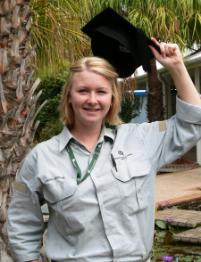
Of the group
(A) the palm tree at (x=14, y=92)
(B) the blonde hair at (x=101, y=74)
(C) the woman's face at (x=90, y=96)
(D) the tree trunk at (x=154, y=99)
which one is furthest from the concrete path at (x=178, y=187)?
(C) the woman's face at (x=90, y=96)

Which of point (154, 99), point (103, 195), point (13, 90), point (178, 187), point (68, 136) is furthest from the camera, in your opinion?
point (154, 99)

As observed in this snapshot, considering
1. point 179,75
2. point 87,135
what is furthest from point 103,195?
point 179,75

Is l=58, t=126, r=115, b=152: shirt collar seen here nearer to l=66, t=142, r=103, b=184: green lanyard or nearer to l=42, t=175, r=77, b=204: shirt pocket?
l=66, t=142, r=103, b=184: green lanyard

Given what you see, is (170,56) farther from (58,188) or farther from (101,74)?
(58,188)

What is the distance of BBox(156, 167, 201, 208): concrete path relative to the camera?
30.5 feet

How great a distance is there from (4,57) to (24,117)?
42cm

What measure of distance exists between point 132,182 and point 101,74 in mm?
440

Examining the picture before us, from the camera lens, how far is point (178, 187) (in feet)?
36.2

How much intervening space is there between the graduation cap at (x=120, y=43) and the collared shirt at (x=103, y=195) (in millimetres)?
242

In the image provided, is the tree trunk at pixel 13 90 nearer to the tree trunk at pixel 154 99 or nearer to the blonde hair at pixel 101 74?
the blonde hair at pixel 101 74

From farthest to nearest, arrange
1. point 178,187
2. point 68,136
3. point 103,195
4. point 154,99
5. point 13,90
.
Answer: point 154,99 < point 178,187 < point 13,90 < point 68,136 < point 103,195

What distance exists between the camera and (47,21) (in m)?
7.84

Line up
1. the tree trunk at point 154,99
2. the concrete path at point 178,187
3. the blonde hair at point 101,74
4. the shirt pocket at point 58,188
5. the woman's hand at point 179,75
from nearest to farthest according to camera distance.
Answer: the shirt pocket at point 58,188 → the blonde hair at point 101,74 → the woman's hand at point 179,75 → the concrete path at point 178,187 → the tree trunk at point 154,99

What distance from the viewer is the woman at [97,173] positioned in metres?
2.25
